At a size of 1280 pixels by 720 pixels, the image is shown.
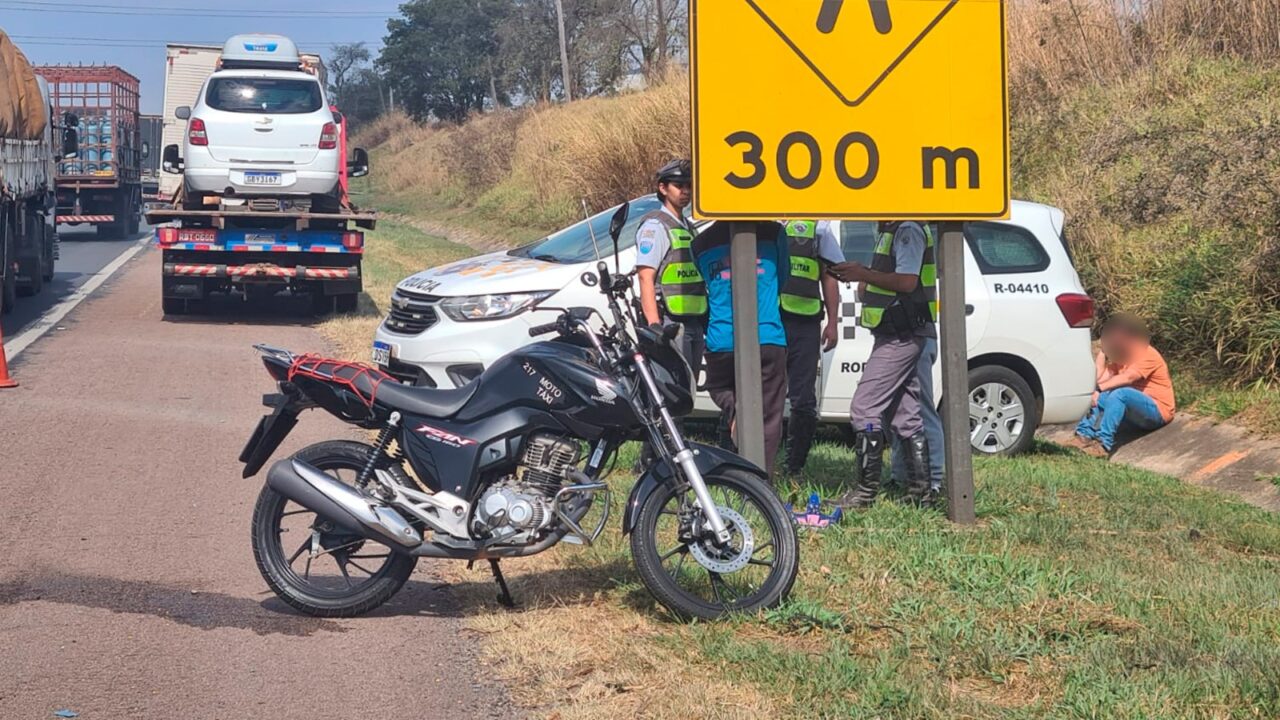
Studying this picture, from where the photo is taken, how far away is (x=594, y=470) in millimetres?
5664

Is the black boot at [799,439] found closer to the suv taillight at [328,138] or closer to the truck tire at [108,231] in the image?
the suv taillight at [328,138]

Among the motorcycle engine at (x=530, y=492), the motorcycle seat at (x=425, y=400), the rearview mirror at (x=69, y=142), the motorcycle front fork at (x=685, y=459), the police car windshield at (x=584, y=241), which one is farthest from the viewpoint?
the rearview mirror at (x=69, y=142)

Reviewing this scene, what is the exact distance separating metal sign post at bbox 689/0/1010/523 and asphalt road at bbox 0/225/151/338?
1050 cm

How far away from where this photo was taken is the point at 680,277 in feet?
24.2

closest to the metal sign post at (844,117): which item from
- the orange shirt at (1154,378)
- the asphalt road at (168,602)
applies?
the asphalt road at (168,602)

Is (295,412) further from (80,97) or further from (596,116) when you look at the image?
(80,97)

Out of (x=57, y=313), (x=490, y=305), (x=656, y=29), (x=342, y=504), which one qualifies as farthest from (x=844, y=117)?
(x=656, y=29)

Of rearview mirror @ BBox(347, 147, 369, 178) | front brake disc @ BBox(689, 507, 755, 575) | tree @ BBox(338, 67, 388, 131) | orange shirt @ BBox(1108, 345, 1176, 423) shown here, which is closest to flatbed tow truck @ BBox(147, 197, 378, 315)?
rearview mirror @ BBox(347, 147, 369, 178)

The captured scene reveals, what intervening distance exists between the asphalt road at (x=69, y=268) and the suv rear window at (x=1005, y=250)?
32.8 ft

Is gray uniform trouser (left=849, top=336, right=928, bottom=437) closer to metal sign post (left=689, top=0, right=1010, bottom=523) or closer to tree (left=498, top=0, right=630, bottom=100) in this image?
metal sign post (left=689, top=0, right=1010, bottom=523)

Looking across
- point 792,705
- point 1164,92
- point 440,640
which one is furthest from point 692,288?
point 1164,92

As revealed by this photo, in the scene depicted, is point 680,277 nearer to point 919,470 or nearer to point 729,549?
point 919,470

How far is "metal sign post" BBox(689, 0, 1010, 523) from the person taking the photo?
669 centimetres

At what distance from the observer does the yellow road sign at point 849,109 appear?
6688mm
